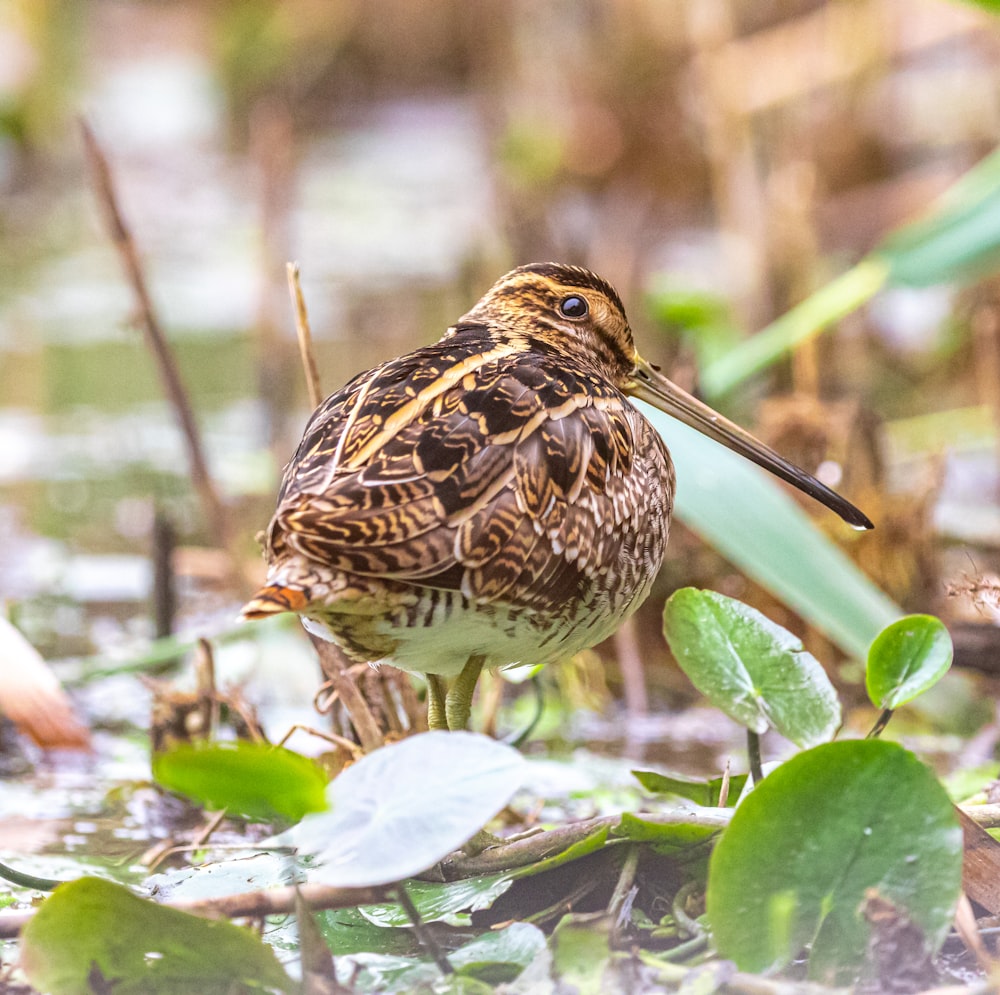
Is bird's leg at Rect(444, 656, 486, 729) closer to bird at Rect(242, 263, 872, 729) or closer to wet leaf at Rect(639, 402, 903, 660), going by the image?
bird at Rect(242, 263, 872, 729)

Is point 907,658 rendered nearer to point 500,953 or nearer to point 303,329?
point 500,953

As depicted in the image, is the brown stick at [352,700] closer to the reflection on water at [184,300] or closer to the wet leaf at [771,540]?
the wet leaf at [771,540]

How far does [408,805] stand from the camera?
5.08ft

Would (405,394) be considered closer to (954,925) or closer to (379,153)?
(954,925)

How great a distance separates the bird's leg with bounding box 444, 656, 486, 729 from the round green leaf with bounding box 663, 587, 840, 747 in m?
0.26

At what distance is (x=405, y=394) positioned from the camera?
6.04 ft

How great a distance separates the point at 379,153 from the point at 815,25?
13.2 feet

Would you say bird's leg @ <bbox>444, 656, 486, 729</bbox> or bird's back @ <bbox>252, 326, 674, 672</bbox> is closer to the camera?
bird's back @ <bbox>252, 326, 674, 672</bbox>

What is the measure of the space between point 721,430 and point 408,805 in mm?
960

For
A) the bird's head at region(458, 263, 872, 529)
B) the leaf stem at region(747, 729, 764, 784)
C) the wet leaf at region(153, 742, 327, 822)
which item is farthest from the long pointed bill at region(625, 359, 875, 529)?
the wet leaf at region(153, 742, 327, 822)

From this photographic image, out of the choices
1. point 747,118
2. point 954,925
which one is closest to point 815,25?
point 747,118

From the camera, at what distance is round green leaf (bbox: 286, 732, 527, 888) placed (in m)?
A: 1.51

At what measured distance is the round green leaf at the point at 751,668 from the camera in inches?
76.2

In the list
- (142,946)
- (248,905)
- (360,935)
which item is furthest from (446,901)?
(142,946)
